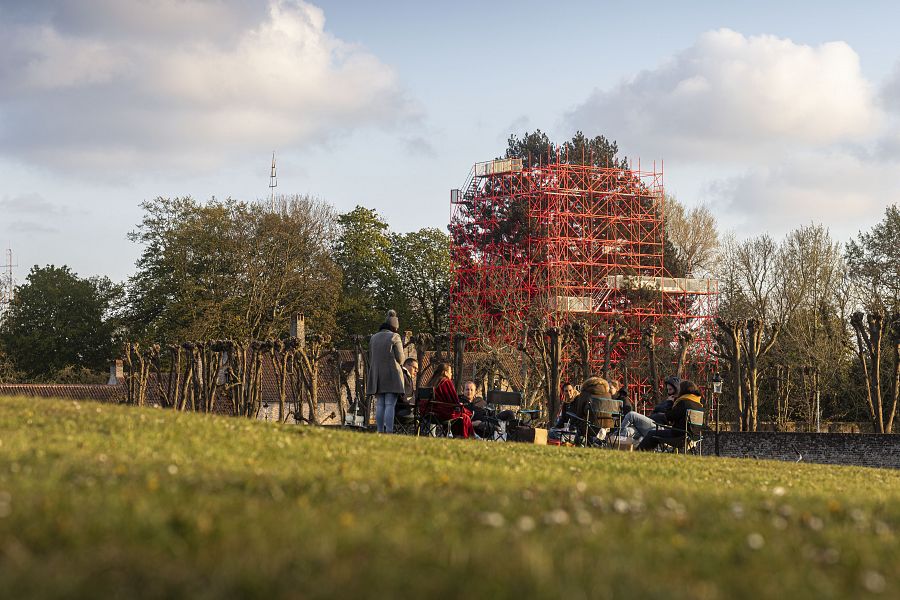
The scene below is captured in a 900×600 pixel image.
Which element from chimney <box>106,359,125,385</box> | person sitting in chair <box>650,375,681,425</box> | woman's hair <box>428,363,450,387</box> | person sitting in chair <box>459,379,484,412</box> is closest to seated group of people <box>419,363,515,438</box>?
woman's hair <box>428,363,450,387</box>

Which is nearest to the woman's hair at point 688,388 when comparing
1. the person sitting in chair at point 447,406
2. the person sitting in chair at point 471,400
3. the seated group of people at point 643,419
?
the seated group of people at point 643,419

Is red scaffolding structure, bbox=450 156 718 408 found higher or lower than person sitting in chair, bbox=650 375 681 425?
higher

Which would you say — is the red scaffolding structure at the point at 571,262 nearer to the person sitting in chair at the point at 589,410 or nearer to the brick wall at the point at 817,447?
the brick wall at the point at 817,447

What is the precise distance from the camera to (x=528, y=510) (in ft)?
21.1

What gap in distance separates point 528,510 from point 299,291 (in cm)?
5646

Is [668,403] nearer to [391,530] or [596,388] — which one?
[596,388]

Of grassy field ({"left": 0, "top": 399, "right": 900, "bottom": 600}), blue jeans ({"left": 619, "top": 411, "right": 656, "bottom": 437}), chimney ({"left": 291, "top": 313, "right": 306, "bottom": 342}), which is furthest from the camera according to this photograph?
chimney ({"left": 291, "top": 313, "right": 306, "bottom": 342})

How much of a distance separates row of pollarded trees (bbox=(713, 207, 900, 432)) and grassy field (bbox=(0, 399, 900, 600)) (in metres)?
31.3

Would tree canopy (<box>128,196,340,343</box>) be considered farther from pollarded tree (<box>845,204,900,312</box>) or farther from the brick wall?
the brick wall

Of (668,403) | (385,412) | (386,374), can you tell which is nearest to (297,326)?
(668,403)

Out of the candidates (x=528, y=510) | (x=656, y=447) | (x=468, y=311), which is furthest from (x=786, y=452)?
(x=468, y=311)

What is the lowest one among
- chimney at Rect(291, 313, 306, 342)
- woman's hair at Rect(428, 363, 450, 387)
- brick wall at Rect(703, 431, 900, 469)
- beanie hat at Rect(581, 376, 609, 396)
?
brick wall at Rect(703, 431, 900, 469)

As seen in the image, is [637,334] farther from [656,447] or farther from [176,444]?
[176,444]

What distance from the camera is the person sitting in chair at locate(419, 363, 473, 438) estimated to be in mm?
18531
